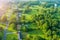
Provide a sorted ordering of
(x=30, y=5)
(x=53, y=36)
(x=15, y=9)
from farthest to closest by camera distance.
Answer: (x=30, y=5)
(x=15, y=9)
(x=53, y=36)

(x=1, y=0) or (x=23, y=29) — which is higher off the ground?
(x=1, y=0)

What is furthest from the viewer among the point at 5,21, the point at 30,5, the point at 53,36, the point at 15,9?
the point at 30,5

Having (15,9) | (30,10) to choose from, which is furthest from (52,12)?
(15,9)

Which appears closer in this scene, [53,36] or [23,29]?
[53,36]

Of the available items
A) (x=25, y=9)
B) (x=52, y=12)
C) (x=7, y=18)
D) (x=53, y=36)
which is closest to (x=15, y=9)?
(x=25, y=9)

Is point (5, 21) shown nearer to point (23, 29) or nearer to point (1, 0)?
point (23, 29)

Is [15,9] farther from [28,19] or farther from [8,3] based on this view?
[28,19]
